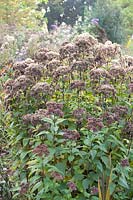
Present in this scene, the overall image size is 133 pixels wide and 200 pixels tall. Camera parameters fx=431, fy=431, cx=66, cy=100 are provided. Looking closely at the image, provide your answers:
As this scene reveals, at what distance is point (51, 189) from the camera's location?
2896 mm

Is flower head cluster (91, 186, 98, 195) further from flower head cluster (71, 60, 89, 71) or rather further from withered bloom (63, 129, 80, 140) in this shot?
flower head cluster (71, 60, 89, 71)

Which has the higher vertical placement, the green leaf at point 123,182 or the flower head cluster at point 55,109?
the flower head cluster at point 55,109

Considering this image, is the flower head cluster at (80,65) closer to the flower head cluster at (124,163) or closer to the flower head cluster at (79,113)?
the flower head cluster at (79,113)

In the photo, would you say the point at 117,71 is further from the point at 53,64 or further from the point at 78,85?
the point at 53,64

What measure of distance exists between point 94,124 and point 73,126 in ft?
0.91

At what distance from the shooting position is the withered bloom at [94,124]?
9.45ft

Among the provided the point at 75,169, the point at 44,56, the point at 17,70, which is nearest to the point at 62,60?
the point at 44,56

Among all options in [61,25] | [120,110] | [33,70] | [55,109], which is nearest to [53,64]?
[33,70]

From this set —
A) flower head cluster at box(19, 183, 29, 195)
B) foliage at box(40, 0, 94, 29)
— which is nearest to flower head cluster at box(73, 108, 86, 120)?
flower head cluster at box(19, 183, 29, 195)

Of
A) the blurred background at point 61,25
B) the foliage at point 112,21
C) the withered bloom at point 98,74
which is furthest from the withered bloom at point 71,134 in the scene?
the foliage at point 112,21

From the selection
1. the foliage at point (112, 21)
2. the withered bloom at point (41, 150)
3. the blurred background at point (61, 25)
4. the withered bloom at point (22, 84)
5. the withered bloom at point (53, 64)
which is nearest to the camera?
the withered bloom at point (41, 150)

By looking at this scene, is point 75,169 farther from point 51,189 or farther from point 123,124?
point 123,124

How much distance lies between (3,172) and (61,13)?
1812 centimetres

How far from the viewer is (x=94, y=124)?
2912mm
